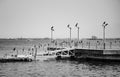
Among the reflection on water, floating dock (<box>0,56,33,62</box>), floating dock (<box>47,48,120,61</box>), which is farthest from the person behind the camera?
floating dock (<box>0,56,33,62</box>)

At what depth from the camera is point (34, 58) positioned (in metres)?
61.7

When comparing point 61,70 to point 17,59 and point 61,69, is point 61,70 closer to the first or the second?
point 61,69

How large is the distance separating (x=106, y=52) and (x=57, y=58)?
14.0 metres

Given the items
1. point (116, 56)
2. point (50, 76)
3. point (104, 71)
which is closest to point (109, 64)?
point (116, 56)

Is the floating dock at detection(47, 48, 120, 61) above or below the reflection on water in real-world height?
above

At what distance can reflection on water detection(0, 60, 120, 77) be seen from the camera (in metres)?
43.5

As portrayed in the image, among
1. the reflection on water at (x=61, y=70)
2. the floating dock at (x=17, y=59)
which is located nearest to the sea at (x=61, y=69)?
the reflection on water at (x=61, y=70)

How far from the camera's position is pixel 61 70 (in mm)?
48875

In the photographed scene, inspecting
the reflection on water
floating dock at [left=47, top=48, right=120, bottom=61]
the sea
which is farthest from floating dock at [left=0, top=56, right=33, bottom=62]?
floating dock at [left=47, top=48, right=120, bottom=61]

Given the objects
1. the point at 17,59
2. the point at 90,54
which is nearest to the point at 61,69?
the point at 90,54

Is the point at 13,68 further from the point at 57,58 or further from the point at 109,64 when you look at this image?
the point at 109,64

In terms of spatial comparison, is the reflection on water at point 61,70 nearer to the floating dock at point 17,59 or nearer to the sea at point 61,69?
the sea at point 61,69

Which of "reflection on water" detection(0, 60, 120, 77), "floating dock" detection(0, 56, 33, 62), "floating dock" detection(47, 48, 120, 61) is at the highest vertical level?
"floating dock" detection(47, 48, 120, 61)

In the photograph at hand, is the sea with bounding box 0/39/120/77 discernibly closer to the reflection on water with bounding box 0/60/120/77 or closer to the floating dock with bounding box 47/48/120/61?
the reflection on water with bounding box 0/60/120/77
